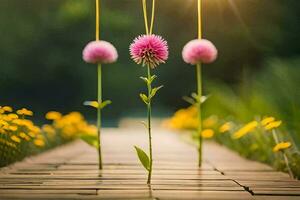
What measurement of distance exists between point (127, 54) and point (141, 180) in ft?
33.9

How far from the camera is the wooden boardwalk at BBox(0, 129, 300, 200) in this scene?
2.66 meters

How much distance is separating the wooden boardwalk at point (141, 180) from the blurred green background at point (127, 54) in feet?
4.29

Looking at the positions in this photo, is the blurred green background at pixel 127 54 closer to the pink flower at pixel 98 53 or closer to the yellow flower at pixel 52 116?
the pink flower at pixel 98 53

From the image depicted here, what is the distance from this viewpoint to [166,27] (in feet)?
39.4

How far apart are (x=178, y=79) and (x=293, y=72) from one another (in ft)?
27.8

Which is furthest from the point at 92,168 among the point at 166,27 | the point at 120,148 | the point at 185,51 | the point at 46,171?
the point at 166,27

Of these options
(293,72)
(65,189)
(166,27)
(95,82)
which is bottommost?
(65,189)

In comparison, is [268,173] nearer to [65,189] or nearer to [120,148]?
[65,189]

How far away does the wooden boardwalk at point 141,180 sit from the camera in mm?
2656

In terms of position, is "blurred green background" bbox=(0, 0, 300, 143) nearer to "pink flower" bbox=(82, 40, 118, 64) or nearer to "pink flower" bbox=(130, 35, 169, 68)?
"pink flower" bbox=(82, 40, 118, 64)

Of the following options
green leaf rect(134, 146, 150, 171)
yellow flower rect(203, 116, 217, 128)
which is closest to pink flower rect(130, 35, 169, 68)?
green leaf rect(134, 146, 150, 171)

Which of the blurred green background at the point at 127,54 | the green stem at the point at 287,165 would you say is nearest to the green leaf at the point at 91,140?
the green stem at the point at 287,165

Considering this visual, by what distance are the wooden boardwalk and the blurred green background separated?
1.31 metres

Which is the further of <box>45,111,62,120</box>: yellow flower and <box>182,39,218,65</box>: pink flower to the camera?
<box>45,111,62,120</box>: yellow flower
